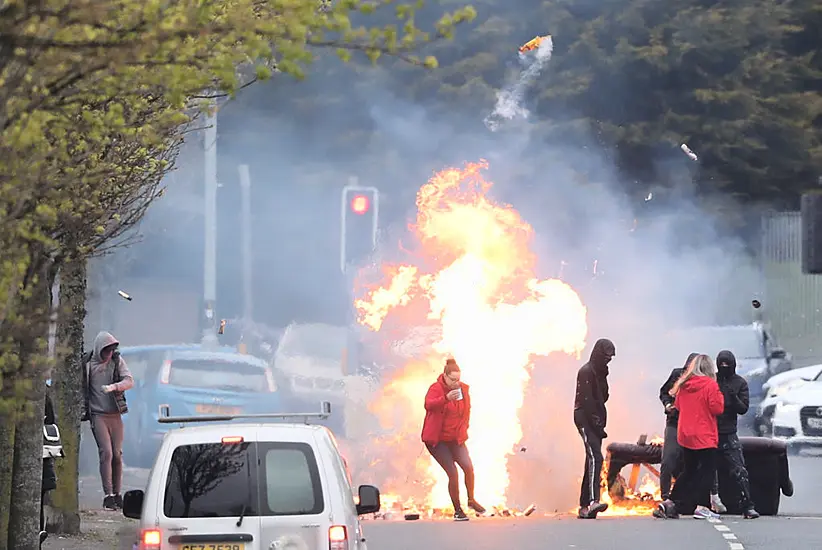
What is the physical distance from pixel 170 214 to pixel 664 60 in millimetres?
13139

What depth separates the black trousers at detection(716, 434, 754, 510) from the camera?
17.9 m

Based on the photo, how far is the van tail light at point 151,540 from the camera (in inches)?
382

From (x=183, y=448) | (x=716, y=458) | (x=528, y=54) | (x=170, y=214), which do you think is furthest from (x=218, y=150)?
(x=183, y=448)

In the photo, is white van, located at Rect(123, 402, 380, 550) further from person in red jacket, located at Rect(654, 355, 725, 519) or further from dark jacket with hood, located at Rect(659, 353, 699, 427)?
dark jacket with hood, located at Rect(659, 353, 699, 427)

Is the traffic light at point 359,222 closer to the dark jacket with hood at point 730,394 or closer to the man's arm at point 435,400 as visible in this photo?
the man's arm at point 435,400

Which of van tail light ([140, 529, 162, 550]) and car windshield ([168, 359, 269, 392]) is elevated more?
car windshield ([168, 359, 269, 392])

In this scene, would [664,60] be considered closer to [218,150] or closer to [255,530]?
[218,150]

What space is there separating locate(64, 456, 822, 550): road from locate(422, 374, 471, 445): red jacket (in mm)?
880

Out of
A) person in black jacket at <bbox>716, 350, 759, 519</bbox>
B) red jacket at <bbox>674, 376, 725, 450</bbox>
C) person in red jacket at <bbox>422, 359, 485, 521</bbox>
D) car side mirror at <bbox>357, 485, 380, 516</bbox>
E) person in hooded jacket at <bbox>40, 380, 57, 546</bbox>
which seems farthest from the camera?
person in red jacket at <bbox>422, 359, 485, 521</bbox>

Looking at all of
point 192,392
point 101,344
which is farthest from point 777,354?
point 101,344

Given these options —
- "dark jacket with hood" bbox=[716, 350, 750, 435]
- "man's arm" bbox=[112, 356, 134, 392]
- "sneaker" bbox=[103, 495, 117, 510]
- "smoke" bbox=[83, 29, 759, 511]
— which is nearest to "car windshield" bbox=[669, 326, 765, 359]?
"smoke" bbox=[83, 29, 759, 511]

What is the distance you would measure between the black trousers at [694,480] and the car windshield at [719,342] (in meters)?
12.7

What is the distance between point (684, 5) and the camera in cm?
4394

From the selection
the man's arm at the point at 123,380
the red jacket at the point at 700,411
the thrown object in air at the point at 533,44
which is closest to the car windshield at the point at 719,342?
the thrown object in air at the point at 533,44
